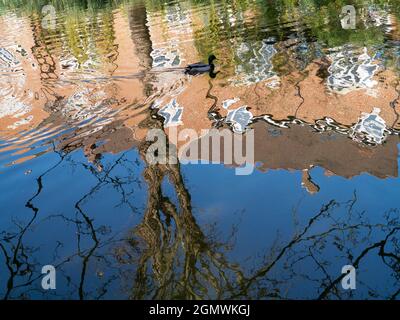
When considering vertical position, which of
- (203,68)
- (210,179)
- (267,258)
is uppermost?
(203,68)

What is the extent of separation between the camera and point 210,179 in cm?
602

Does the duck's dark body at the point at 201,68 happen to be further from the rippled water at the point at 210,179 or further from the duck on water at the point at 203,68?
the rippled water at the point at 210,179

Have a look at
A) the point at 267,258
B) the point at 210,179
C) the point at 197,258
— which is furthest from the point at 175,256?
the point at 210,179

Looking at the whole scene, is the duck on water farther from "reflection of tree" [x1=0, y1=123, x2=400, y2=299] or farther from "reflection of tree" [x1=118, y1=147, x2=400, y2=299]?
"reflection of tree" [x1=118, y1=147, x2=400, y2=299]

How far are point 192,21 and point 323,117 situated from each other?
1232 centimetres

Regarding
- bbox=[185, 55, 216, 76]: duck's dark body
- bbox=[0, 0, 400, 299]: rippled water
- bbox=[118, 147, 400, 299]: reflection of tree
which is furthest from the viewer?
bbox=[185, 55, 216, 76]: duck's dark body

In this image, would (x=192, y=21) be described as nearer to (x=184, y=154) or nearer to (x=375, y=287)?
(x=184, y=154)

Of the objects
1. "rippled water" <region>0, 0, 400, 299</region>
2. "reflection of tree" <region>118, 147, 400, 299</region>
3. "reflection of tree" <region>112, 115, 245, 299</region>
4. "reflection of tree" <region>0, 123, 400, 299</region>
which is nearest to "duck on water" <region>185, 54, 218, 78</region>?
"rippled water" <region>0, 0, 400, 299</region>

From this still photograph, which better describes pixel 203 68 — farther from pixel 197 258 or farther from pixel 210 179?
pixel 197 258

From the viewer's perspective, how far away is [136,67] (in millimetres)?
11602

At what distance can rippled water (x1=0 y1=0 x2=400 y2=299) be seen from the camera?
437 centimetres

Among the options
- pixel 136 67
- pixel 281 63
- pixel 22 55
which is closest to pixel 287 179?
pixel 281 63

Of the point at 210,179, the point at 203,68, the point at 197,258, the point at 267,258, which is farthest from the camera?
the point at 203,68
